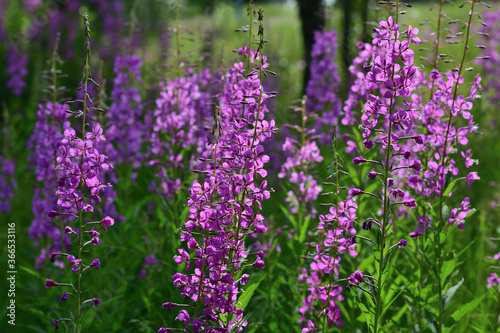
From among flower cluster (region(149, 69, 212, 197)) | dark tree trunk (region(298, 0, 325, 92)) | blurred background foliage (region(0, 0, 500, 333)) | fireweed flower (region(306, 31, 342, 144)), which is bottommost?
blurred background foliage (region(0, 0, 500, 333))

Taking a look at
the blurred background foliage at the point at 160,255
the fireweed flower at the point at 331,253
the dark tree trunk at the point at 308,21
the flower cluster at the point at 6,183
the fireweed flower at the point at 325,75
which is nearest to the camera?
the fireweed flower at the point at 331,253

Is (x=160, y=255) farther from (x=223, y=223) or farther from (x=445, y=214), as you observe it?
(x=445, y=214)

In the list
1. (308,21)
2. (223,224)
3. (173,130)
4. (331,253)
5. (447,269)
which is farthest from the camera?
(308,21)

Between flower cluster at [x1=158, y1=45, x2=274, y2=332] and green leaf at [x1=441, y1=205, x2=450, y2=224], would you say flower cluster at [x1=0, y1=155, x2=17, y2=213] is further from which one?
green leaf at [x1=441, y1=205, x2=450, y2=224]

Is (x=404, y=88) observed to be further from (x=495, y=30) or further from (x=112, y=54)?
(x=112, y=54)

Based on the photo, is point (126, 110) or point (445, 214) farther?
point (126, 110)

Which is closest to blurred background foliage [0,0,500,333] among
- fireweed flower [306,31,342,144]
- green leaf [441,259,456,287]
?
fireweed flower [306,31,342,144]

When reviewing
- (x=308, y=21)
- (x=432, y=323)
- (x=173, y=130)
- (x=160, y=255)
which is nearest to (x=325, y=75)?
(x=173, y=130)

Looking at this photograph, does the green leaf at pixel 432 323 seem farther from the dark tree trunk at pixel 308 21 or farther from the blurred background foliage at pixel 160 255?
the dark tree trunk at pixel 308 21

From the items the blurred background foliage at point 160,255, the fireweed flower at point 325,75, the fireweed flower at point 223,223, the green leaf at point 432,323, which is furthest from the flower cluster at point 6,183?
the green leaf at point 432,323

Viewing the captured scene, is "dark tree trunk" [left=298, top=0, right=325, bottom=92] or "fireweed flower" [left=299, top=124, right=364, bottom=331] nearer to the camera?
"fireweed flower" [left=299, top=124, right=364, bottom=331]

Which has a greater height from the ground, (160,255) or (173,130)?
(173,130)

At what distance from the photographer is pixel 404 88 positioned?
247 cm

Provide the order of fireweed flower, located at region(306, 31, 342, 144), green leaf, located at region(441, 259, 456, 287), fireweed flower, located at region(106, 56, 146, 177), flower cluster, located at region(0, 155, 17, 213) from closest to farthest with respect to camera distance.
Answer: green leaf, located at region(441, 259, 456, 287) < fireweed flower, located at region(106, 56, 146, 177) < fireweed flower, located at region(306, 31, 342, 144) < flower cluster, located at region(0, 155, 17, 213)
